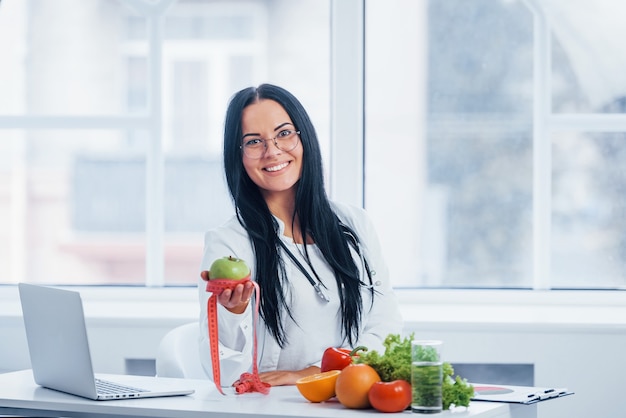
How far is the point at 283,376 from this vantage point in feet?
8.08

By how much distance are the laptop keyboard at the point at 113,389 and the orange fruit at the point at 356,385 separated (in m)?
0.48

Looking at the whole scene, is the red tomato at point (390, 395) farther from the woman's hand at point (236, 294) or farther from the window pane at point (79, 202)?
the window pane at point (79, 202)

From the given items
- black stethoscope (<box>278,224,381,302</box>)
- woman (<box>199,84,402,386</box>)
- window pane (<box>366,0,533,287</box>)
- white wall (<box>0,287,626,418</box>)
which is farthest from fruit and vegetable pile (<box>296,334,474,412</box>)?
window pane (<box>366,0,533,287</box>)

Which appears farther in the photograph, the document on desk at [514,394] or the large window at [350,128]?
the large window at [350,128]

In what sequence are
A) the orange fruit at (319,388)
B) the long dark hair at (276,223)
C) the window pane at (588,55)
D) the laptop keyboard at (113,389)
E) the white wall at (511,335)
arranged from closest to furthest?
1. the orange fruit at (319,388)
2. the laptop keyboard at (113,389)
3. the long dark hair at (276,223)
4. the white wall at (511,335)
5. the window pane at (588,55)

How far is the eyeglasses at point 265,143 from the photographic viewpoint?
2.70 metres

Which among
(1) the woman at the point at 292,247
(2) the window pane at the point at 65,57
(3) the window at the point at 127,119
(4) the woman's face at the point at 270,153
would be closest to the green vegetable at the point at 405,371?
(1) the woman at the point at 292,247

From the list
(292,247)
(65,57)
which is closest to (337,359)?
(292,247)

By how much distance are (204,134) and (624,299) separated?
69.2 inches

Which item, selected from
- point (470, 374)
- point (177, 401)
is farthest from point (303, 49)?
point (177, 401)

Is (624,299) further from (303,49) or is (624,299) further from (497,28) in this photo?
(303,49)

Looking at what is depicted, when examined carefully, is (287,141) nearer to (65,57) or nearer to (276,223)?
(276,223)

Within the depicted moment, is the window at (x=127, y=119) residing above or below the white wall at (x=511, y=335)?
above

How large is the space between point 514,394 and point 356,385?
1.30 feet
